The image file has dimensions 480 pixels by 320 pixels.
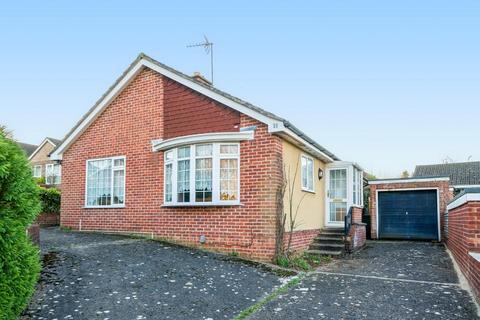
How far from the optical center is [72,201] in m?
13.4

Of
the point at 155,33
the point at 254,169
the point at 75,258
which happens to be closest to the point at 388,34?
the point at 254,169

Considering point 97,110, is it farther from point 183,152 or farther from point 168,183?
point 183,152

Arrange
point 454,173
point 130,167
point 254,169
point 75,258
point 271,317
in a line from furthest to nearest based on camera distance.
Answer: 1. point 454,173
2. point 130,167
3. point 254,169
4. point 75,258
5. point 271,317

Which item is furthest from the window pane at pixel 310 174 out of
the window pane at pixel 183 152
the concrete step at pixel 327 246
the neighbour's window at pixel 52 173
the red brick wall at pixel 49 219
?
the neighbour's window at pixel 52 173

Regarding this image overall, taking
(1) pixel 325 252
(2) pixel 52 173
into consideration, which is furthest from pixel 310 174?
(2) pixel 52 173

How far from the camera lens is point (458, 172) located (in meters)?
28.5

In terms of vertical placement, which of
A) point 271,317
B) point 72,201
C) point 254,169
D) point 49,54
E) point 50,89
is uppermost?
point 49,54

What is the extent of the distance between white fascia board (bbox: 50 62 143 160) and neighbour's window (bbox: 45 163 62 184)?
73.5 ft

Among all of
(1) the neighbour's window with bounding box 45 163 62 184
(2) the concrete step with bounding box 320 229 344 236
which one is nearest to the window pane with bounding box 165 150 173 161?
(2) the concrete step with bounding box 320 229 344 236

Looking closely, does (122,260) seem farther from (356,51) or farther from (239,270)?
(356,51)

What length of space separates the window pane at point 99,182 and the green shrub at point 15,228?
8332mm

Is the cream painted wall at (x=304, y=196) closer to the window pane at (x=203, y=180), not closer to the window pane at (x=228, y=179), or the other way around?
the window pane at (x=228, y=179)

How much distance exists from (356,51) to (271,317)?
432 inches

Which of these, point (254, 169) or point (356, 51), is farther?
point (356, 51)
